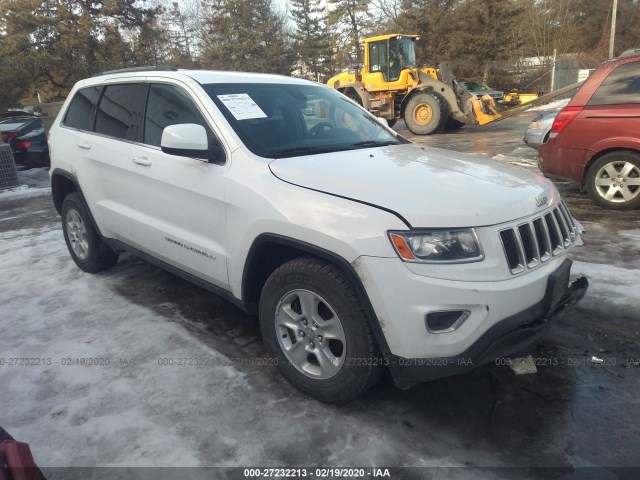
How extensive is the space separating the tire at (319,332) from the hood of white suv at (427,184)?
0.44 meters

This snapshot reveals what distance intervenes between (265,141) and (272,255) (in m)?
0.74

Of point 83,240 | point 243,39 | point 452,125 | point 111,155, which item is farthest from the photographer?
point 243,39

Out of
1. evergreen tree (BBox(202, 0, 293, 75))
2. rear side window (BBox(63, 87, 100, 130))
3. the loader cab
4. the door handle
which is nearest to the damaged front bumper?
the door handle

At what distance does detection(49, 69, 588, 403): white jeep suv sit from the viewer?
228 centimetres

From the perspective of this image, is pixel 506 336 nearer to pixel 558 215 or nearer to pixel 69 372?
pixel 558 215

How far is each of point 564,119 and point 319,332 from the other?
5.04 m

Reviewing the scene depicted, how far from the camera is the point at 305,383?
2.75 meters

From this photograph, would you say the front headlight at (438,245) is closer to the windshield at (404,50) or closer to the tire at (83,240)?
the tire at (83,240)

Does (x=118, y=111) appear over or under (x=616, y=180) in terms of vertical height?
over

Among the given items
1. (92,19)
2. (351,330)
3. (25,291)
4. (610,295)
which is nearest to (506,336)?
(351,330)

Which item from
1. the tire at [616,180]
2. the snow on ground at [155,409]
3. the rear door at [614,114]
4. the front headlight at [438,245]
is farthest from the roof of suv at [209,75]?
the tire at [616,180]

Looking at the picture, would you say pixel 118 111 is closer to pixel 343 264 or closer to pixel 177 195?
pixel 177 195

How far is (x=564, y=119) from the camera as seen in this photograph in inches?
243

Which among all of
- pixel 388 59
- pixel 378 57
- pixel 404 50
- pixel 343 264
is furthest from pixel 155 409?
pixel 404 50
